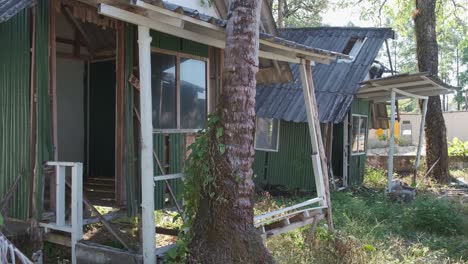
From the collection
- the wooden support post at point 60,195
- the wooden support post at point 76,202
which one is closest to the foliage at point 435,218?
the wooden support post at point 76,202

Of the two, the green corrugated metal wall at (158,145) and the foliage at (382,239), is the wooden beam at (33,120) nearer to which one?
the green corrugated metal wall at (158,145)

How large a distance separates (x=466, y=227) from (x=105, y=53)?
23.2 feet

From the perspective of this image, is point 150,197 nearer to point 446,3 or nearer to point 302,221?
point 302,221

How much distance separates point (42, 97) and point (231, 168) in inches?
100

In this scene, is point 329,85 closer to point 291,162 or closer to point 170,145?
point 291,162

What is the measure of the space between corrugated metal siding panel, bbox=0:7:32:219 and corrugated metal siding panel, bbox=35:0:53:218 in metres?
0.15

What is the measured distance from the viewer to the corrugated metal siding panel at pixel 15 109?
5.51 metres

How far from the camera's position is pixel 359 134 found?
1480cm

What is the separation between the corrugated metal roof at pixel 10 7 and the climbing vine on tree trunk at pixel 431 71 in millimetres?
12630

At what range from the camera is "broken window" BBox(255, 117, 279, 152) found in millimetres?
13836

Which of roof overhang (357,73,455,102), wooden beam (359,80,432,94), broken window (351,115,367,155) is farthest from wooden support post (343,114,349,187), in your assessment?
wooden beam (359,80,432,94)

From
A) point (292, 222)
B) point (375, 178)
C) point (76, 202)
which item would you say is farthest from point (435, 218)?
point (375, 178)

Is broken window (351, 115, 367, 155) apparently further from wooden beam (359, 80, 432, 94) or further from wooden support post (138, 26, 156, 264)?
wooden support post (138, 26, 156, 264)

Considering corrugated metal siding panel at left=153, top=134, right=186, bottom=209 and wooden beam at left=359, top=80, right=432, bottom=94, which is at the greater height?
wooden beam at left=359, top=80, right=432, bottom=94
